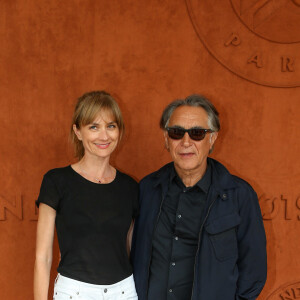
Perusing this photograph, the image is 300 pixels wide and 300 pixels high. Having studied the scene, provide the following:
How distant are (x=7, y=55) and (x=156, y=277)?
1.84 meters

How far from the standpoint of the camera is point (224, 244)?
1.73 m

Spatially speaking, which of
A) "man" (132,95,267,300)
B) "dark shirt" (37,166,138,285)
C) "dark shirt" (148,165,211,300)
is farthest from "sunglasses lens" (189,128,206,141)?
"dark shirt" (37,166,138,285)

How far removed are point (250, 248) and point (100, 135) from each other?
98cm

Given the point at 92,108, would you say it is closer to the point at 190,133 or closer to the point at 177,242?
the point at 190,133

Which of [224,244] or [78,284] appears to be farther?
[224,244]

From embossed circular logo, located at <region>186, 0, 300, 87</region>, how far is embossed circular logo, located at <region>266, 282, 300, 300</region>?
4.87ft

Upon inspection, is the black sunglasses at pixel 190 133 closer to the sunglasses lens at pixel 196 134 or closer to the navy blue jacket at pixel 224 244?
the sunglasses lens at pixel 196 134

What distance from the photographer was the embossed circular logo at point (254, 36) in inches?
94.3

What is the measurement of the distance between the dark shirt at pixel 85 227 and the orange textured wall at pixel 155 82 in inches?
33.5

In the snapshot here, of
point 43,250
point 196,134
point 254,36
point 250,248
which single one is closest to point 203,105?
point 196,134

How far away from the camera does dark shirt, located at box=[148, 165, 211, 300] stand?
67.7 inches

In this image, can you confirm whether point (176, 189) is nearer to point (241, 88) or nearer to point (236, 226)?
point (236, 226)

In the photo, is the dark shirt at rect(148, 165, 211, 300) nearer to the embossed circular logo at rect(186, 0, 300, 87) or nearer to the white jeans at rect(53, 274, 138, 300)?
the white jeans at rect(53, 274, 138, 300)

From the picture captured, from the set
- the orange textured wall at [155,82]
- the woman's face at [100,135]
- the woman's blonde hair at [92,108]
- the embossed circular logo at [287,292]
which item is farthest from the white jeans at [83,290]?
the embossed circular logo at [287,292]
